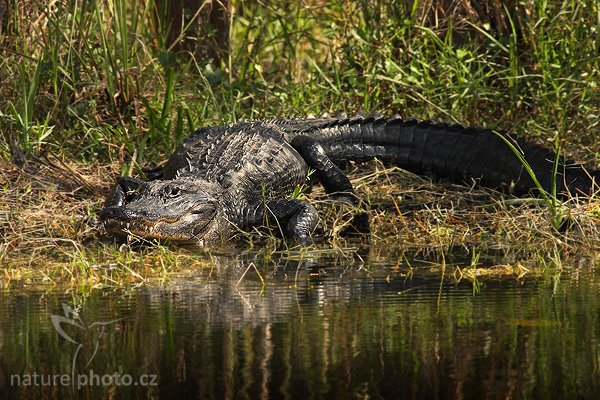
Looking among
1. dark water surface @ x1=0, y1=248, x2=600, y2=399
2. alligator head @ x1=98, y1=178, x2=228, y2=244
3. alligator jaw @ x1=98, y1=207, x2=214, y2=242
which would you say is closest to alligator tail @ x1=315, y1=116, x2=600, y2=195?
alligator head @ x1=98, y1=178, x2=228, y2=244

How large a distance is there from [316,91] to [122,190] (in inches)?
94.0

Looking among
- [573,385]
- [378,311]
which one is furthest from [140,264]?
[573,385]

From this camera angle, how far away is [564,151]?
7.94 meters

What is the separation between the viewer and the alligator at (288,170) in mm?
6535

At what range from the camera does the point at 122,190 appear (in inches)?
276

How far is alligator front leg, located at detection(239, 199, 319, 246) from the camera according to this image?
654 cm

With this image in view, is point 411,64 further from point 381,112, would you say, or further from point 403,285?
point 403,285

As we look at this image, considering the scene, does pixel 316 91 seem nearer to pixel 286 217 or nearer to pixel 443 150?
pixel 443 150

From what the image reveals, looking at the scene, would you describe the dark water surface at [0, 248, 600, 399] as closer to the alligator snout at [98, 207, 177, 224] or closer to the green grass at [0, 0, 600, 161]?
the alligator snout at [98, 207, 177, 224]

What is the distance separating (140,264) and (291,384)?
241 cm

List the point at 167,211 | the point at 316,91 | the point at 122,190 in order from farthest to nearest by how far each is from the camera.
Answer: the point at 316,91, the point at 122,190, the point at 167,211

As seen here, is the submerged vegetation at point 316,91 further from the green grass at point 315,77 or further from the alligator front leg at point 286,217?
the alligator front leg at point 286,217

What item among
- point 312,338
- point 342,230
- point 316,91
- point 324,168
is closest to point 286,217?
point 342,230

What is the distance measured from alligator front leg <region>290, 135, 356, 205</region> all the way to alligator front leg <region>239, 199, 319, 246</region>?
19.1 inches
